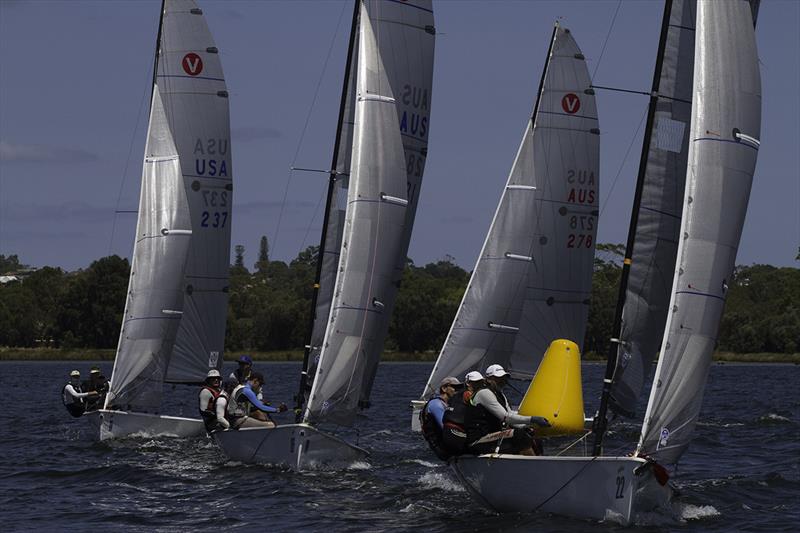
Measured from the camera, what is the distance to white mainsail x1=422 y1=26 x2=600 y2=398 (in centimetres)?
3103

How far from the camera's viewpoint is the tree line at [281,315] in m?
94.9

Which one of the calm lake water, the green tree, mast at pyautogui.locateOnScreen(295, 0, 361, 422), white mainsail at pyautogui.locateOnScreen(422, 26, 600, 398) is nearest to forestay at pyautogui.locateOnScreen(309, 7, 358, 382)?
mast at pyautogui.locateOnScreen(295, 0, 361, 422)

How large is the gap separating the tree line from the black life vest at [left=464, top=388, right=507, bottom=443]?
231ft

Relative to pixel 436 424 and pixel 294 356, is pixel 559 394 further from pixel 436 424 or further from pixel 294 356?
pixel 294 356

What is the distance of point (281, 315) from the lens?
99.9 metres

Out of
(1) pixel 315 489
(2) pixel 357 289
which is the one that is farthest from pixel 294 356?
(1) pixel 315 489

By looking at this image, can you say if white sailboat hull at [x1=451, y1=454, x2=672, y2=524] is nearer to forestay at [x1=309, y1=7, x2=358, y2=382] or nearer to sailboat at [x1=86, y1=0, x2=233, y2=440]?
forestay at [x1=309, y1=7, x2=358, y2=382]

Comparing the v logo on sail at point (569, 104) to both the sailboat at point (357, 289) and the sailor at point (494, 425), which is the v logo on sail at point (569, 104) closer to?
the sailboat at point (357, 289)

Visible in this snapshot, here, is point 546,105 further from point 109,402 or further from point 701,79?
point 701,79

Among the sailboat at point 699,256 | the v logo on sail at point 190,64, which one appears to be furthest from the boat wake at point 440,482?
the v logo on sail at point 190,64

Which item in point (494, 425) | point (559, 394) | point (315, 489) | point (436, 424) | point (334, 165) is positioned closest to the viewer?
point (559, 394)

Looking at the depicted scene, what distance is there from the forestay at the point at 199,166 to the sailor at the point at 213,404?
243 inches

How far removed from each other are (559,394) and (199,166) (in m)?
14.6

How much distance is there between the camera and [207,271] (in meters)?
30.6
